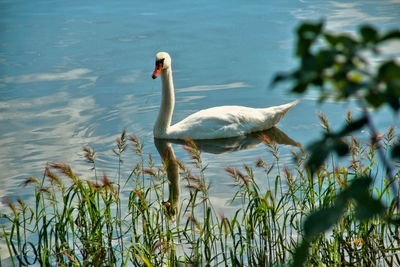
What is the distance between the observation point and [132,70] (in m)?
9.51

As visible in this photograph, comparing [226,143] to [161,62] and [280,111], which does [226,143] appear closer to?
[280,111]

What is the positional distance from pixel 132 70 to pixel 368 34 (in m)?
8.54

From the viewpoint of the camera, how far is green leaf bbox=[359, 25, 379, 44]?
1106 mm

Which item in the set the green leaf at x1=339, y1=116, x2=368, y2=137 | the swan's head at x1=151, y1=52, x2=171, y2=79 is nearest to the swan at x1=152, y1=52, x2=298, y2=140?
the swan's head at x1=151, y1=52, x2=171, y2=79

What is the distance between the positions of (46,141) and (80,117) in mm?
743

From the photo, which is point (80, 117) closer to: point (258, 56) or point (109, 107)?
point (109, 107)

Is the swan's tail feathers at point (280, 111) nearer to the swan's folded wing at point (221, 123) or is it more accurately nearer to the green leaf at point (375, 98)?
the swan's folded wing at point (221, 123)

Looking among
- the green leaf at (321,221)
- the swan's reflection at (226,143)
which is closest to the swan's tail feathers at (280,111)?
the swan's reflection at (226,143)

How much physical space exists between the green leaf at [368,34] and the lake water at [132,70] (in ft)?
13.7

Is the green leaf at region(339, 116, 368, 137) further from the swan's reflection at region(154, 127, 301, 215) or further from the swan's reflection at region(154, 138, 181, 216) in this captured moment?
the swan's reflection at region(154, 127, 301, 215)

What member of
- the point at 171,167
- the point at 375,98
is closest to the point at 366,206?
the point at 375,98

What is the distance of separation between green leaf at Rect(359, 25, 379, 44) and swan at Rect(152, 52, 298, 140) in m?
5.80

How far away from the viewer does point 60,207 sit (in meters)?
5.10

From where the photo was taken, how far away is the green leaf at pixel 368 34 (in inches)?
43.5
